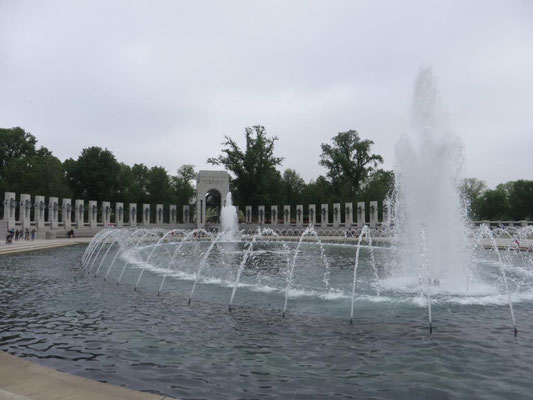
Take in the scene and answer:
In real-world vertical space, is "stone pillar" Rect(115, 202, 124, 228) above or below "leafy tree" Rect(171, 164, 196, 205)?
below

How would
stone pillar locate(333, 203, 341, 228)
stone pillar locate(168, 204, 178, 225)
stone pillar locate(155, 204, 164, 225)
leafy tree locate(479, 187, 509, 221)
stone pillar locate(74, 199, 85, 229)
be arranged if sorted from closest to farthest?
stone pillar locate(74, 199, 85, 229) < stone pillar locate(333, 203, 341, 228) < stone pillar locate(155, 204, 164, 225) < stone pillar locate(168, 204, 178, 225) < leafy tree locate(479, 187, 509, 221)

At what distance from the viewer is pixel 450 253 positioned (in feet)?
39.7

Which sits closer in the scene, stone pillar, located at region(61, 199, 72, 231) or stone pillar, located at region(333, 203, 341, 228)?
stone pillar, located at region(61, 199, 72, 231)

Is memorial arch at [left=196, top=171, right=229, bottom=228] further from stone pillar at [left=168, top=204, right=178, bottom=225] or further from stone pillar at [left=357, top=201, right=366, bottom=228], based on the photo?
stone pillar at [left=357, top=201, right=366, bottom=228]

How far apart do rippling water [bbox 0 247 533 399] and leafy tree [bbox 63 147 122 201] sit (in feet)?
173

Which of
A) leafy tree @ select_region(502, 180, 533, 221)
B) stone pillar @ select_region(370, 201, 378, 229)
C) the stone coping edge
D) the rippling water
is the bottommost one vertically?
the rippling water

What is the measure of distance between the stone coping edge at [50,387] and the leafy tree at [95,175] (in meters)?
58.5

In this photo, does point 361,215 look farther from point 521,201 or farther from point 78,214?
point 521,201

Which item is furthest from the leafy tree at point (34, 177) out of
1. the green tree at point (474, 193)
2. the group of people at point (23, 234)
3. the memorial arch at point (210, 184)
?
the green tree at point (474, 193)

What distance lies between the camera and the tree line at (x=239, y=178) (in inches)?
2106

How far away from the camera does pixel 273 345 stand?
20.4ft

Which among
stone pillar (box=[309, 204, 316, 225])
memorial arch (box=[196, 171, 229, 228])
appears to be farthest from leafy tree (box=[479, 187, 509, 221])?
memorial arch (box=[196, 171, 229, 228])

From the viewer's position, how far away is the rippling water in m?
4.73

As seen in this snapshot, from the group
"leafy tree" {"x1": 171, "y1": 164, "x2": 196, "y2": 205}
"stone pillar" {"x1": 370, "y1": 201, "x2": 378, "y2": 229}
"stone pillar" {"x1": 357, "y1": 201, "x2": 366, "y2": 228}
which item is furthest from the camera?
"leafy tree" {"x1": 171, "y1": 164, "x2": 196, "y2": 205}
